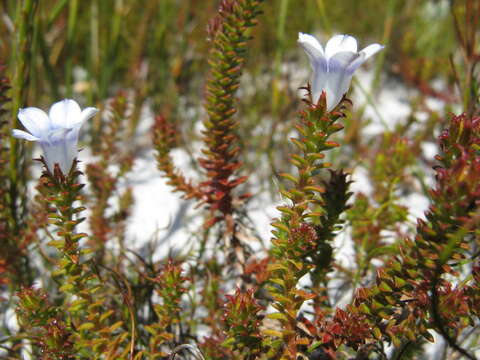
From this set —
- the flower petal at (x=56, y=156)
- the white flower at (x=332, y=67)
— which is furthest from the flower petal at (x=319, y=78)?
the flower petal at (x=56, y=156)

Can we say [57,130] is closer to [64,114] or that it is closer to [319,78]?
[64,114]

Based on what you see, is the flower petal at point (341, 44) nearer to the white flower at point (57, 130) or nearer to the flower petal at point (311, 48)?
the flower petal at point (311, 48)

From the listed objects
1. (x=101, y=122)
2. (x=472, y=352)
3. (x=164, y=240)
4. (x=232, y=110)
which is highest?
(x=101, y=122)

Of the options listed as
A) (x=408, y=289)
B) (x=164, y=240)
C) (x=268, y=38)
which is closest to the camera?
(x=408, y=289)

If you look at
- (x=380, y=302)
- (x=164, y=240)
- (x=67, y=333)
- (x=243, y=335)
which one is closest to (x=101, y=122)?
(x=164, y=240)

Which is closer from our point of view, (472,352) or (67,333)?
(67,333)

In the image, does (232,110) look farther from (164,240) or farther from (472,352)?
(472,352)

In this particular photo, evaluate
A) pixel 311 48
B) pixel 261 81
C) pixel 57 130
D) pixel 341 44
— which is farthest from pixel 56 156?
pixel 261 81
